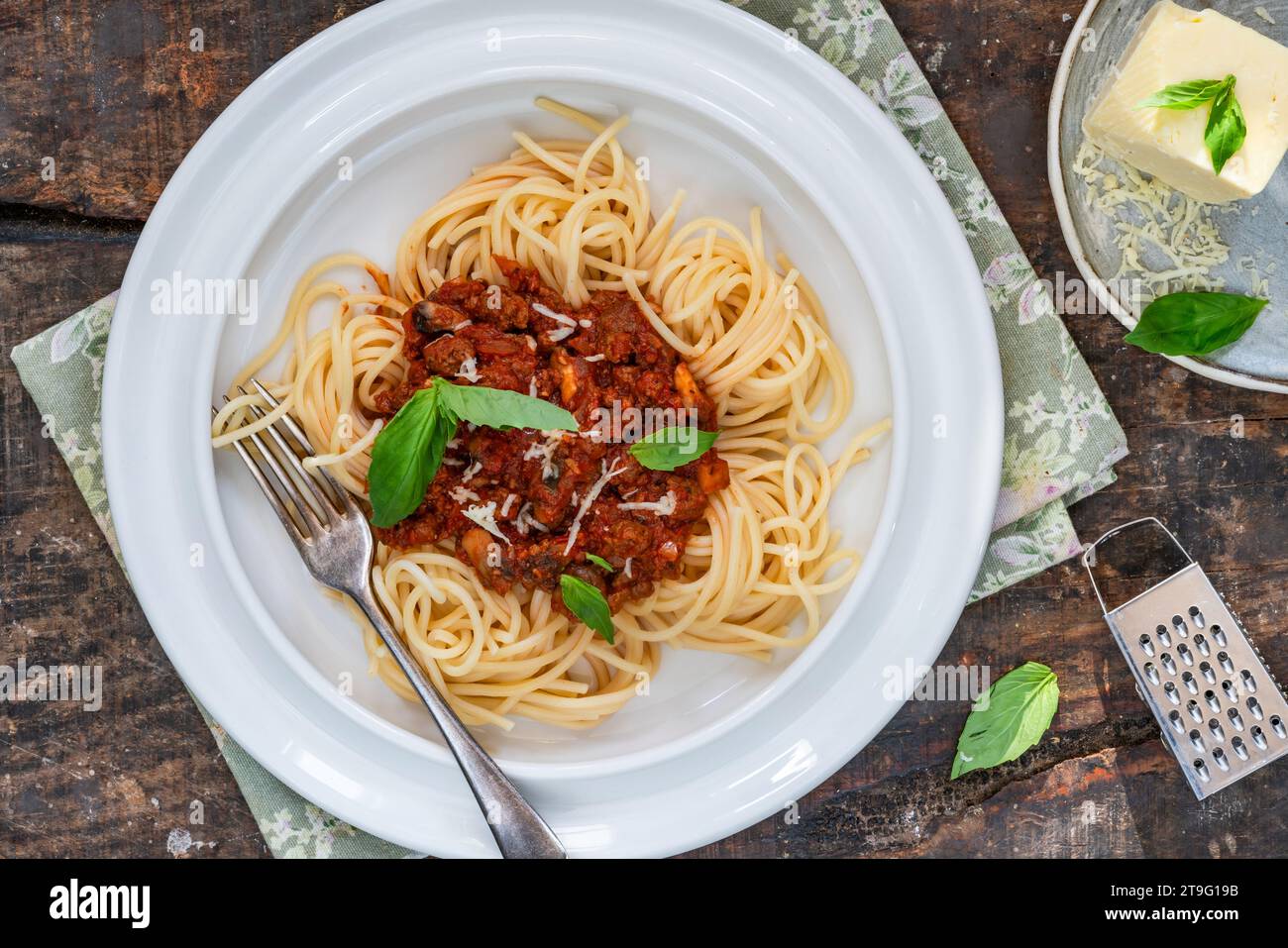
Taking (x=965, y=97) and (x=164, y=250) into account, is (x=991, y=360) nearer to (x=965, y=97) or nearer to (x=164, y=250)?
(x=965, y=97)

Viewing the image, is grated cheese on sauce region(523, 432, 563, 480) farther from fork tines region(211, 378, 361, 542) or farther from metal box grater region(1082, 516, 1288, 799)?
metal box grater region(1082, 516, 1288, 799)

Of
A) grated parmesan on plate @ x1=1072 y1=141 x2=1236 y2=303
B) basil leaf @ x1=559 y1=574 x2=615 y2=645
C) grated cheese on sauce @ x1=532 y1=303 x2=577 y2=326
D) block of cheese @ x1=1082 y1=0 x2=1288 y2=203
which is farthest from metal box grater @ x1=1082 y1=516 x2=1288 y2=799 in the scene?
grated cheese on sauce @ x1=532 y1=303 x2=577 y2=326

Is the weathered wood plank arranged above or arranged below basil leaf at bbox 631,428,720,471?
below

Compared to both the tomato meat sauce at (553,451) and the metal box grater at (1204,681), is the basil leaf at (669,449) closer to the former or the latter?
the tomato meat sauce at (553,451)

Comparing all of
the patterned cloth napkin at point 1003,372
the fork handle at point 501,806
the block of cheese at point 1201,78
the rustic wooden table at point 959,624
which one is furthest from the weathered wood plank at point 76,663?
the block of cheese at point 1201,78

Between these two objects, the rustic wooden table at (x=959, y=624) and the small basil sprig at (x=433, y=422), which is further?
the rustic wooden table at (x=959, y=624)

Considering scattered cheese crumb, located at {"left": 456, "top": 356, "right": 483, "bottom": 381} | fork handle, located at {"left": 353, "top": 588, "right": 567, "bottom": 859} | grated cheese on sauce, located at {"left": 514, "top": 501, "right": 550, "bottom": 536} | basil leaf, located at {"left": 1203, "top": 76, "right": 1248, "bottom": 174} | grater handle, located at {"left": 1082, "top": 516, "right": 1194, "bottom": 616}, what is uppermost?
basil leaf, located at {"left": 1203, "top": 76, "right": 1248, "bottom": 174}
